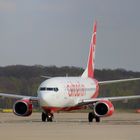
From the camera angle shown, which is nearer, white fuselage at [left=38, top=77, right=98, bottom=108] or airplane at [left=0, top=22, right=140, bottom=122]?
white fuselage at [left=38, top=77, right=98, bottom=108]

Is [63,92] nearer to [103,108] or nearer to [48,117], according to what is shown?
[48,117]

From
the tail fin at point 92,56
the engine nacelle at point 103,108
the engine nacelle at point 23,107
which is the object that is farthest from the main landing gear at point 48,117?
the tail fin at point 92,56

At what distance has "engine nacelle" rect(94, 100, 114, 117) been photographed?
50.3 meters

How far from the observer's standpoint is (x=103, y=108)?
50.9 m

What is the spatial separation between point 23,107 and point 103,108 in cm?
637

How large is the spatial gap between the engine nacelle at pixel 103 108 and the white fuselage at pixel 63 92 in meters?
2.64

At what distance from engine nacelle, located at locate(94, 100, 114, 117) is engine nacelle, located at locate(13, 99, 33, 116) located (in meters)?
5.23

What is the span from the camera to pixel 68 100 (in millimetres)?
52438

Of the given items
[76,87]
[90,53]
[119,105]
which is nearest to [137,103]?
[119,105]

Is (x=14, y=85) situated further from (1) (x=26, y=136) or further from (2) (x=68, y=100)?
(1) (x=26, y=136)

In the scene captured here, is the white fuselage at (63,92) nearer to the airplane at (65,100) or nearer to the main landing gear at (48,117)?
the airplane at (65,100)

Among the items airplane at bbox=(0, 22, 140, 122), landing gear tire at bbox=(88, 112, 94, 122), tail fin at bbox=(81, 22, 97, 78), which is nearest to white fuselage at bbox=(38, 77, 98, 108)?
airplane at bbox=(0, 22, 140, 122)

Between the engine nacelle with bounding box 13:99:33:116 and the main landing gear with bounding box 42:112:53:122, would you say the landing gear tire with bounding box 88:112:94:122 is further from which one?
the engine nacelle with bounding box 13:99:33:116

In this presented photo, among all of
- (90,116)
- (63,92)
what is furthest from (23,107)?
(90,116)
